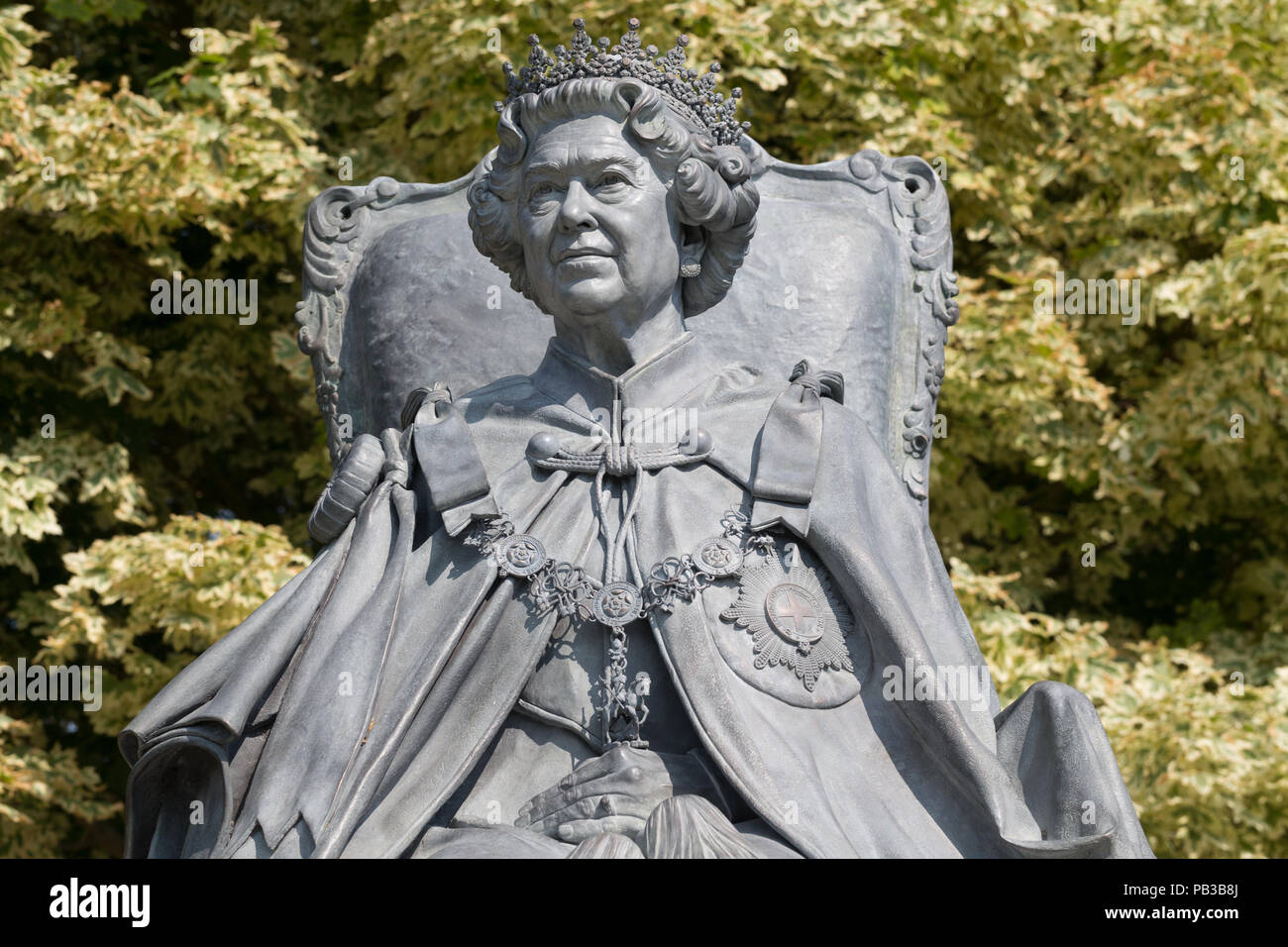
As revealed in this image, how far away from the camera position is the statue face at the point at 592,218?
4910mm

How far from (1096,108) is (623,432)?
6171mm

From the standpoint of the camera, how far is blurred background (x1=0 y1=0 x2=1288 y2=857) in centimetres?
977

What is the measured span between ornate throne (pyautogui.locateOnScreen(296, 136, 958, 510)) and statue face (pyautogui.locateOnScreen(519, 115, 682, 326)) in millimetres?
962

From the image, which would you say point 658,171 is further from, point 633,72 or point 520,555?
point 520,555

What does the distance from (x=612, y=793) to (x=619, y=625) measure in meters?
0.35

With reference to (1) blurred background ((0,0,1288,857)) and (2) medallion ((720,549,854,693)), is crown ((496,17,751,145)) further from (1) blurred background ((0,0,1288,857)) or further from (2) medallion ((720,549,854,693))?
(1) blurred background ((0,0,1288,857))

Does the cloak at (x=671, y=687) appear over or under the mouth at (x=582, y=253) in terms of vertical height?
under

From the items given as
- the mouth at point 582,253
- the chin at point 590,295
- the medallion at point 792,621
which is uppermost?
the mouth at point 582,253

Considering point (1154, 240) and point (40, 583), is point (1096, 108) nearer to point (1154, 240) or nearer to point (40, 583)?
point (1154, 240)

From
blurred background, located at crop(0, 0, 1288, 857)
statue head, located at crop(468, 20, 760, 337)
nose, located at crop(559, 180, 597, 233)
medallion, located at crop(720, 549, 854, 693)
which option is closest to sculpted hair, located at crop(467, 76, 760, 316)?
statue head, located at crop(468, 20, 760, 337)

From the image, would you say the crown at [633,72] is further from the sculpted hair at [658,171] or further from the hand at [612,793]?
the hand at [612,793]

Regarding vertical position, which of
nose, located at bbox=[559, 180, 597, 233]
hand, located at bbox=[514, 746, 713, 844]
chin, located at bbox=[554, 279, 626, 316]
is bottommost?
hand, located at bbox=[514, 746, 713, 844]

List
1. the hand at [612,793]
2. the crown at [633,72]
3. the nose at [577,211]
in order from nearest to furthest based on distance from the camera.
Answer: the hand at [612,793], the nose at [577,211], the crown at [633,72]

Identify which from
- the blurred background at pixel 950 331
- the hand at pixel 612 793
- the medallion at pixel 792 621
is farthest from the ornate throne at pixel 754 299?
the blurred background at pixel 950 331
